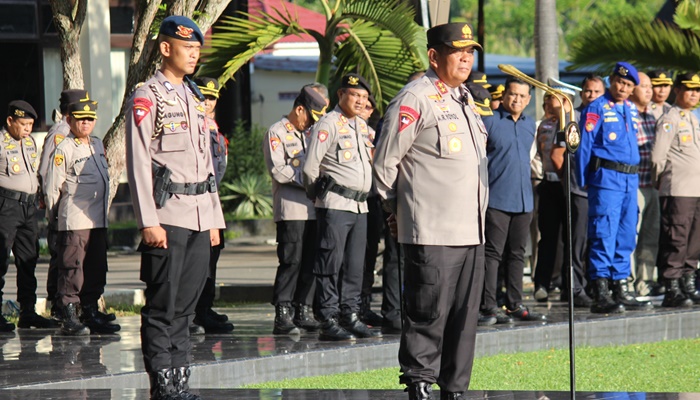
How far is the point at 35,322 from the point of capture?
10945 millimetres

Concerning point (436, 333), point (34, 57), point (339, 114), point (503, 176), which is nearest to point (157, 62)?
point (339, 114)

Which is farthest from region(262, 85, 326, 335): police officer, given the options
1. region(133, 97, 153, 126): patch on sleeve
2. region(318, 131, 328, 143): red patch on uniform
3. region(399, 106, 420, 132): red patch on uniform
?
region(399, 106, 420, 132): red patch on uniform

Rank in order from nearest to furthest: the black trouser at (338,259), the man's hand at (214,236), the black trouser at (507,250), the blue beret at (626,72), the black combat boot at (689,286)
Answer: the man's hand at (214,236) < the black trouser at (338,259) < the black trouser at (507,250) < the blue beret at (626,72) < the black combat boot at (689,286)

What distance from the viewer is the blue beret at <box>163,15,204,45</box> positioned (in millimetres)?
6645

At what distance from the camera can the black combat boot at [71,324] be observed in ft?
33.4

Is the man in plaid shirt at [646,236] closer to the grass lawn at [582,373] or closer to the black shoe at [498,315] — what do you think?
the grass lawn at [582,373]

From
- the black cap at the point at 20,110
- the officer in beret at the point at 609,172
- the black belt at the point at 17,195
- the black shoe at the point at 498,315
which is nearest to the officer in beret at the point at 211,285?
the black cap at the point at 20,110

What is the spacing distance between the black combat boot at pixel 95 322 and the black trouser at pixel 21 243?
92 cm

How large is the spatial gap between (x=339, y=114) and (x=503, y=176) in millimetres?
1589

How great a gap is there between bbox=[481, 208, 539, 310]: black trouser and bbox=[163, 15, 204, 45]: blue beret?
419 centimetres

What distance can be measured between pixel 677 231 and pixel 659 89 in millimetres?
1584

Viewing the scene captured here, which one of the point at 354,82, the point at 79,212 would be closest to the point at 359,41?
the point at 354,82

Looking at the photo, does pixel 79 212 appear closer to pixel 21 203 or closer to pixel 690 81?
pixel 21 203

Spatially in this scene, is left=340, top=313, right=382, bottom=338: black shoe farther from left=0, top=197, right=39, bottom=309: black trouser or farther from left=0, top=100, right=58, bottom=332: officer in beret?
left=0, top=197, right=39, bottom=309: black trouser
